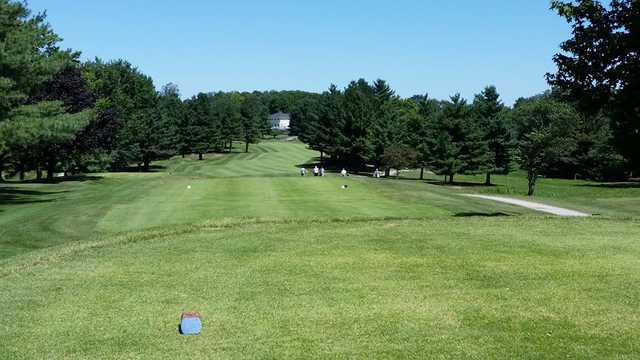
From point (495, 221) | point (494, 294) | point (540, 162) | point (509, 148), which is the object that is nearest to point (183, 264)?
point (494, 294)

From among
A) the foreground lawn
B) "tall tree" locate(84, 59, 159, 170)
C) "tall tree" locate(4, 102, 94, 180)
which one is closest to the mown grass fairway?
the foreground lawn

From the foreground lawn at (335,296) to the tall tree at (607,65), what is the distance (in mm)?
5636

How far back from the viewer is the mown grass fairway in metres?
9.56

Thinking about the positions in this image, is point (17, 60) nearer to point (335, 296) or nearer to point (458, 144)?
point (335, 296)

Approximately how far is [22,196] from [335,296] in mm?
33271

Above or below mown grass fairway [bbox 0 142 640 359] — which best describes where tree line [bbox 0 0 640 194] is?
above

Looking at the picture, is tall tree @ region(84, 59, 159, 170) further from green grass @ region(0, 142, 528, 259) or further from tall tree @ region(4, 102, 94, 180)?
tall tree @ region(4, 102, 94, 180)

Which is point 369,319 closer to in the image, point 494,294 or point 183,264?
point 494,294

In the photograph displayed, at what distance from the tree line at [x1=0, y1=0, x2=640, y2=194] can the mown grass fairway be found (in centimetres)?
566

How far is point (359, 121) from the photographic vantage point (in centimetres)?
9900

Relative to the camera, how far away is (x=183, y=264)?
49.7ft

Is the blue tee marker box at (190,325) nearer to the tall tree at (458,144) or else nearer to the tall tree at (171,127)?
the tall tree at (458,144)

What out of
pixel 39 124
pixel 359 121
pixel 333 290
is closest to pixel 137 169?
pixel 359 121

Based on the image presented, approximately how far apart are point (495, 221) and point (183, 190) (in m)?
22.0
